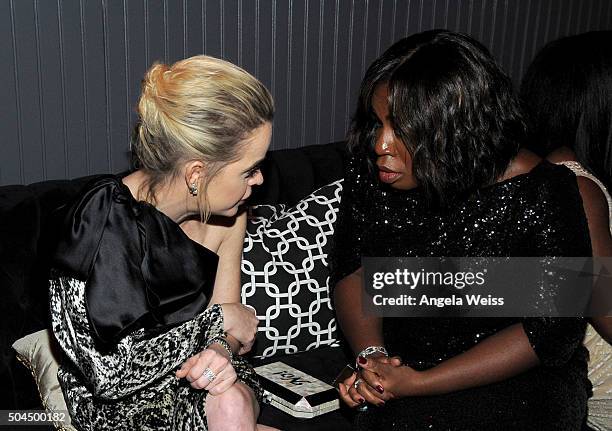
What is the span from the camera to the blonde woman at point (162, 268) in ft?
5.71

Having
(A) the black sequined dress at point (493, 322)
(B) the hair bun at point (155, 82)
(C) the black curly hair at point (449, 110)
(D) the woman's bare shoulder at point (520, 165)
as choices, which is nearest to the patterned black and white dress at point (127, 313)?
(B) the hair bun at point (155, 82)

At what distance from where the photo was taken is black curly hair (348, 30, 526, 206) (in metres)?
1.83

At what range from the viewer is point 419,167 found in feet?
6.20

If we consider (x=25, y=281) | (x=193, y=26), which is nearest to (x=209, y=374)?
(x=25, y=281)

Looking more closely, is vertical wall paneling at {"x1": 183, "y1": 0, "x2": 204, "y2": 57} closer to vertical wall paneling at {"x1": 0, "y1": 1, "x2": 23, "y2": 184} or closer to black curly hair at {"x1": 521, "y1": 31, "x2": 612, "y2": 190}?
vertical wall paneling at {"x1": 0, "y1": 1, "x2": 23, "y2": 184}

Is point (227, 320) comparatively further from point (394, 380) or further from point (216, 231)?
point (394, 380)

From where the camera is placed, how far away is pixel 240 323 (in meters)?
2.01

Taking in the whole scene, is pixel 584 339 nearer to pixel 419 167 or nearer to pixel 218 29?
pixel 419 167

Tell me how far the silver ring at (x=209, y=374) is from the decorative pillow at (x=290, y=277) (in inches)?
18.4

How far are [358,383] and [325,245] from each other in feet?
1.85

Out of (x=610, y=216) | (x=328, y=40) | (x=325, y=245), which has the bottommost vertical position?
(x=325, y=245)

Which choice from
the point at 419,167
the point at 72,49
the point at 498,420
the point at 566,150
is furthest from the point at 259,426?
the point at 72,49

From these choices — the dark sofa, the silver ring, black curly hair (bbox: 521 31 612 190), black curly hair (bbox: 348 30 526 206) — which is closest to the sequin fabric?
black curly hair (bbox: 521 31 612 190)

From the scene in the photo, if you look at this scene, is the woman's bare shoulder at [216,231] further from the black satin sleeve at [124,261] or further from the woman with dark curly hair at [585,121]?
the woman with dark curly hair at [585,121]
